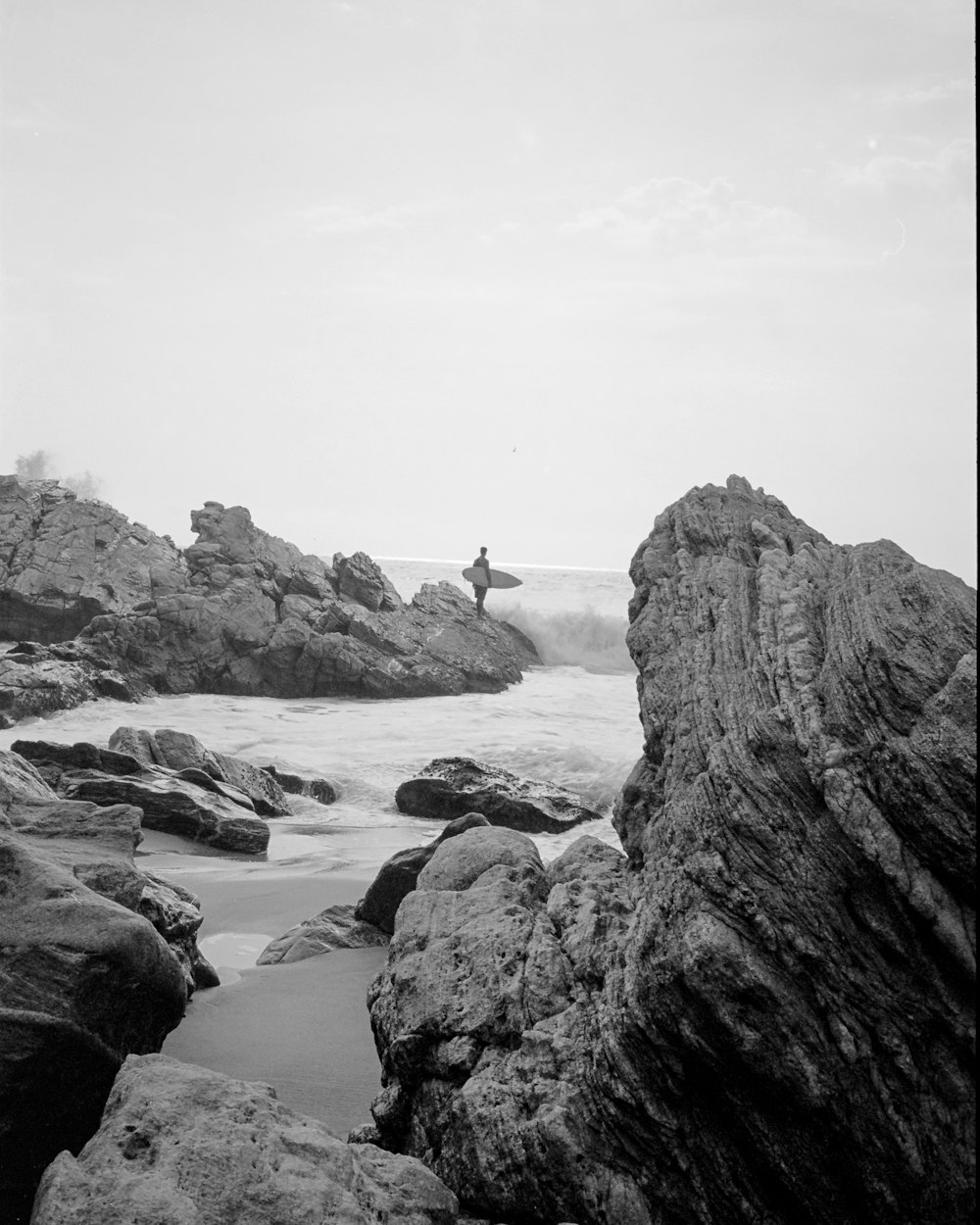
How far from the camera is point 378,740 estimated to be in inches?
654

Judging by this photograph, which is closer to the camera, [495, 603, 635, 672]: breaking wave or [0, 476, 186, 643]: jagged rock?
[0, 476, 186, 643]: jagged rock

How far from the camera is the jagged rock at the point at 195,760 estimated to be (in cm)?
1086

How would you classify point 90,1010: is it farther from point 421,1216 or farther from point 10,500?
point 10,500

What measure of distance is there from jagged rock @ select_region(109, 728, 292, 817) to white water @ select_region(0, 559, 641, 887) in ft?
1.15

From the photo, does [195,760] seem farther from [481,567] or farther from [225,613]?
[481,567]

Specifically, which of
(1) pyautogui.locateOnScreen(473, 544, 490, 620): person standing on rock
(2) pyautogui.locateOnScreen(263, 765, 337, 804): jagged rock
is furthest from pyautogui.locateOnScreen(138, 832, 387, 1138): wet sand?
(1) pyautogui.locateOnScreen(473, 544, 490, 620): person standing on rock

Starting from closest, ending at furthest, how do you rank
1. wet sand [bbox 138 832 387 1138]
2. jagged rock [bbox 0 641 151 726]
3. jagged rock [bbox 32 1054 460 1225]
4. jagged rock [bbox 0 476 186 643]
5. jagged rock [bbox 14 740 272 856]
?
jagged rock [bbox 32 1054 460 1225] → wet sand [bbox 138 832 387 1138] → jagged rock [bbox 14 740 272 856] → jagged rock [bbox 0 641 151 726] → jagged rock [bbox 0 476 186 643]

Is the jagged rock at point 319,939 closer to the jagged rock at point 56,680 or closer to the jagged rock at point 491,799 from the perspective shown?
the jagged rock at point 491,799

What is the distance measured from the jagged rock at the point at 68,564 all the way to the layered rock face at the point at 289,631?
33.5 inches

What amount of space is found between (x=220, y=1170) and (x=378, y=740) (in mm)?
13901

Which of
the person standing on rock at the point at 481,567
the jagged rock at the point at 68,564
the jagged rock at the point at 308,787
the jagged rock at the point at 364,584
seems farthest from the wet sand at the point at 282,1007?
the person standing on rock at the point at 481,567

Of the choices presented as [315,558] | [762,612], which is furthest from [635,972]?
[315,558]

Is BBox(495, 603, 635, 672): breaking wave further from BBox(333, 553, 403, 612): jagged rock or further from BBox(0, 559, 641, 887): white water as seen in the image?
BBox(333, 553, 403, 612): jagged rock

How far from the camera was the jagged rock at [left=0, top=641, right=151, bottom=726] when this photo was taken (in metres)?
16.3
